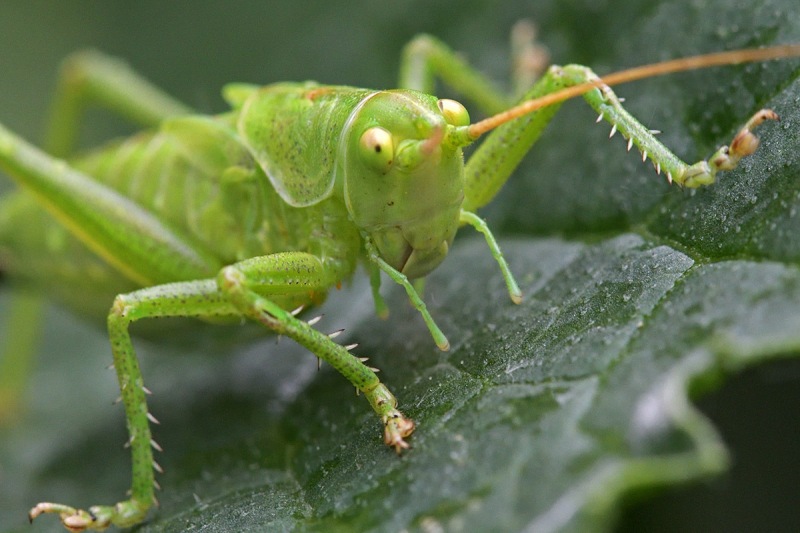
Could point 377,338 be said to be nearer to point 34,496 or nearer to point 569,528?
point 34,496

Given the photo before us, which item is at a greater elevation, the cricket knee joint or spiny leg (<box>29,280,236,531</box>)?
spiny leg (<box>29,280,236,531</box>)

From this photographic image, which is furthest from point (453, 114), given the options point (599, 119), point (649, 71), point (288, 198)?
point (288, 198)

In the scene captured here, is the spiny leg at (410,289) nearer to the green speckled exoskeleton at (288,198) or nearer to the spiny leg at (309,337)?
the green speckled exoskeleton at (288,198)

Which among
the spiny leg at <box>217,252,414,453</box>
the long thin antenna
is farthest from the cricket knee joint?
the spiny leg at <box>217,252,414,453</box>

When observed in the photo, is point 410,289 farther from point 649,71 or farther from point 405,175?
point 649,71

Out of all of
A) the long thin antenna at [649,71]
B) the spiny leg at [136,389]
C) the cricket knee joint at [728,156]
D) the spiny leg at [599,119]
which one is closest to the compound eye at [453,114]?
the long thin antenna at [649,71]

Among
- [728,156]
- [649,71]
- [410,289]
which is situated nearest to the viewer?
[649,71]

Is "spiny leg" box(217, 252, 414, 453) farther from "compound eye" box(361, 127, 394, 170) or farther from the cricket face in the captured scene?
"compound eye" box(361, 127, 394, 170)
